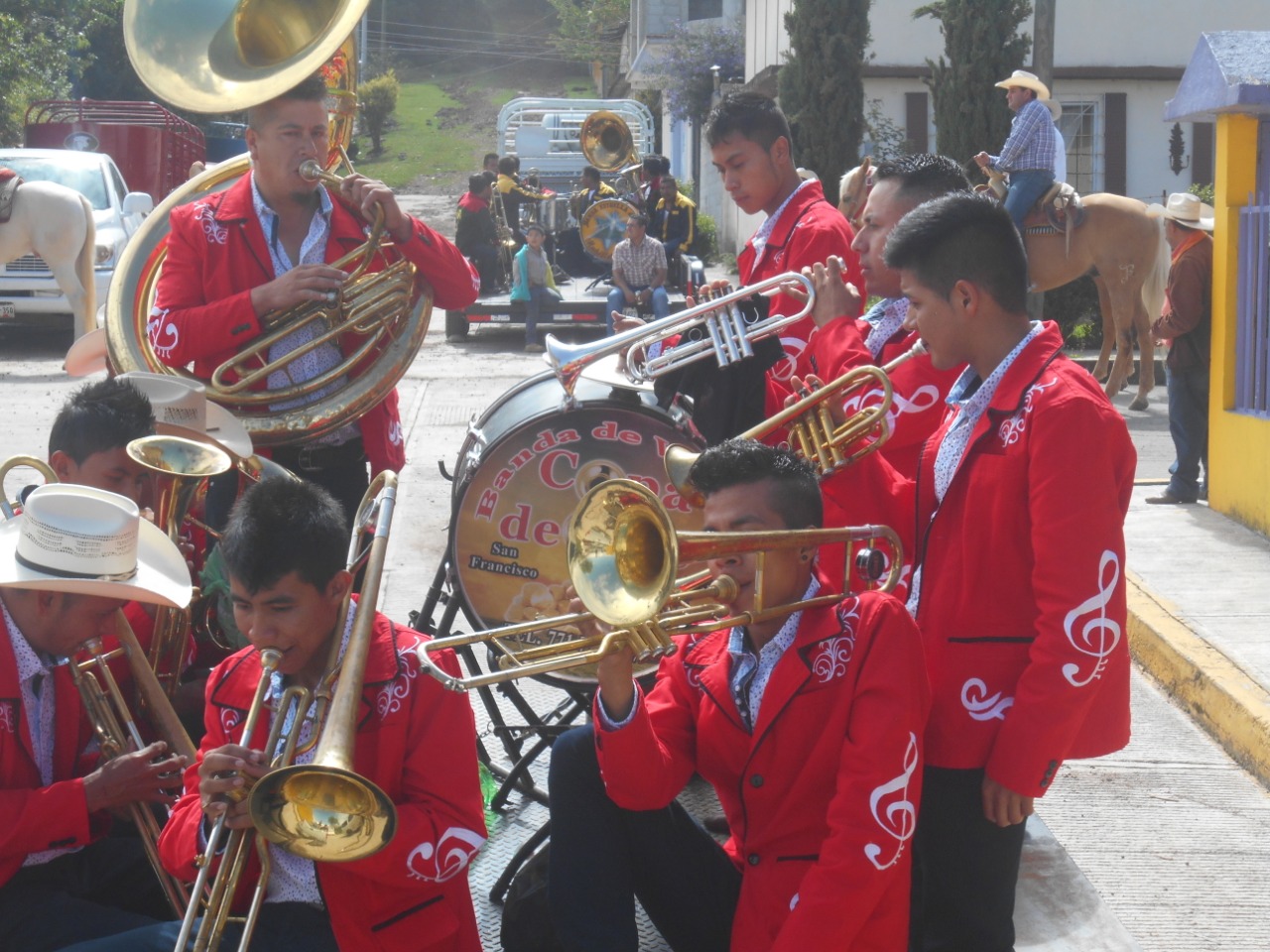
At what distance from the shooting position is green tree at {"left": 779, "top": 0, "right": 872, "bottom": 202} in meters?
18.7

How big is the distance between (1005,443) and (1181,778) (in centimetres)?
250

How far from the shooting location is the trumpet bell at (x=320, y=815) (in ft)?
7.45

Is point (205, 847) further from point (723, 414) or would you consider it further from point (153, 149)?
point (153, 149)

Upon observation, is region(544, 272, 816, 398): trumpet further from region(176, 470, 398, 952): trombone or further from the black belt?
region(176, 470, 398, 952): trombone

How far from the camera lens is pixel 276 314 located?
392 cm

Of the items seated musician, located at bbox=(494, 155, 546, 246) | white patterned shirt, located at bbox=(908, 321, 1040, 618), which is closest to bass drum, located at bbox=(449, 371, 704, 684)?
white patterned shirt, located at bbox=(908, 321, 1040, 618)

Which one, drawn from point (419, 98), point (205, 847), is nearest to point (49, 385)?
point (205, 847)

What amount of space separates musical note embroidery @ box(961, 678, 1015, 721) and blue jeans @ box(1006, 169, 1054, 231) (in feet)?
27.3

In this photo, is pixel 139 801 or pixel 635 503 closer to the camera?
pixel 635 503

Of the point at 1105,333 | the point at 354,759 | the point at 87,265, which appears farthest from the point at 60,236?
the point at 354,759

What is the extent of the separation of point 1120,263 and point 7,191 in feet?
29.5

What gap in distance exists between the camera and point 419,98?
5519 cm

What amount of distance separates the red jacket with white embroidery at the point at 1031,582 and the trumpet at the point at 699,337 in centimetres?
88

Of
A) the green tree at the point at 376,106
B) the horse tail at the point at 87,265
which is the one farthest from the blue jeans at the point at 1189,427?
the green tree at the point at 376,106
